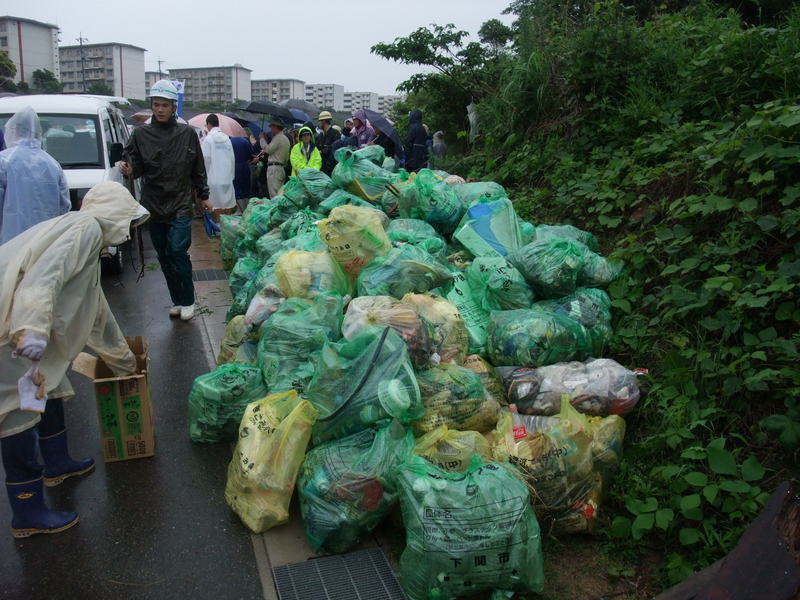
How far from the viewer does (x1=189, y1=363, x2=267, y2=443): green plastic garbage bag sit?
360 centimetres

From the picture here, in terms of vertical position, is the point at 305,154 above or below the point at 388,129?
below

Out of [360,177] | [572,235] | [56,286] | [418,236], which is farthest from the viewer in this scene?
[360,177]

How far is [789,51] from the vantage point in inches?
185

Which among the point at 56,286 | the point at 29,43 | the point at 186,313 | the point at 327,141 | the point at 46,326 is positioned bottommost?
the point at 186,313

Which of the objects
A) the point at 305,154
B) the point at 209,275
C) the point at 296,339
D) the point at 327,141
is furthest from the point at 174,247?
the point at 327,141

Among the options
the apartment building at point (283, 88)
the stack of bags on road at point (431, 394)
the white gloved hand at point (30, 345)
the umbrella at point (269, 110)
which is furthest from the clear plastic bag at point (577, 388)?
the apartment building at point (283, 88)

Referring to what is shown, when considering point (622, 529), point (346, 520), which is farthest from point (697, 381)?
point (346, 520)

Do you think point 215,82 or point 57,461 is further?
point 215,82

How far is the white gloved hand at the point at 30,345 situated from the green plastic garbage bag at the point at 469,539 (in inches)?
62.5

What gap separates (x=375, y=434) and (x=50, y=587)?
149cm

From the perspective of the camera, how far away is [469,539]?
2367mm

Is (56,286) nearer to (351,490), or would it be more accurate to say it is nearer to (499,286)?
(351,490)

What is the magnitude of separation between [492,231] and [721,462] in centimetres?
259

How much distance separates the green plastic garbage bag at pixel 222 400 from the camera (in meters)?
3.60
